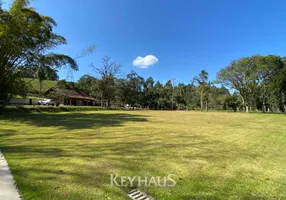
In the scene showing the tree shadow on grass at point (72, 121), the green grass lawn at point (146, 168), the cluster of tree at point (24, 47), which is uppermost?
the cluster of tree at point (24, 47)

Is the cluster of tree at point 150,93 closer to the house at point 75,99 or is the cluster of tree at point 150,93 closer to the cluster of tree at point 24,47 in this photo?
the house at point 75,99

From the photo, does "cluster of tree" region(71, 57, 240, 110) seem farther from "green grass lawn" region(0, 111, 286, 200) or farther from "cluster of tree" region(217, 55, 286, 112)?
"green grass lawn" region(0, 111, 286, 200)

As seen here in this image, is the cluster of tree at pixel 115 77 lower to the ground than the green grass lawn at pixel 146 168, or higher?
higher

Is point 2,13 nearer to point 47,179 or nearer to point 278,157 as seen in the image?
point 47,179

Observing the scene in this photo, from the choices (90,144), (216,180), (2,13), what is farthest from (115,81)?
(216,180)

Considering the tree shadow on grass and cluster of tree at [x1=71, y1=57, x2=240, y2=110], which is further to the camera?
cluster of tree at [x1=71, y1=57, x2=240, y2=110]

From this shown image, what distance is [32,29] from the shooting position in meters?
12.4

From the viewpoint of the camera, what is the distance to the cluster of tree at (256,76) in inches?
1258

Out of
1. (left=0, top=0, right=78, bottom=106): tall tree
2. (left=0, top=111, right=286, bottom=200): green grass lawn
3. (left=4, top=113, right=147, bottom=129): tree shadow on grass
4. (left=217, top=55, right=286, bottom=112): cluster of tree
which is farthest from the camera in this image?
(left=217, top=55, right=286, bottom=112): cluster of tree

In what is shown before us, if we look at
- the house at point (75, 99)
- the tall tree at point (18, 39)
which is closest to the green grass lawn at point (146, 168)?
the tall tree at point (18, 39)

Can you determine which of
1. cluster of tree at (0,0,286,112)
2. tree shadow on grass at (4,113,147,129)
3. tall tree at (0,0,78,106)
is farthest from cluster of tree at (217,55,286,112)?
tall tree at (0,0,78,106)

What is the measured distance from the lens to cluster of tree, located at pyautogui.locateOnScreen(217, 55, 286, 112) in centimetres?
3195

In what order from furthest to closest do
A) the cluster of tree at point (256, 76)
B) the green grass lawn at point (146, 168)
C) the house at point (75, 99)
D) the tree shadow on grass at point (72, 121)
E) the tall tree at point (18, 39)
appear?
the house at point (75, 99) → the cluster of tree at point (256, 76) → the tall tree at point (18, 39) → the tree shadow on grass at point (72, 121) → the green grass lawn at point (146, 168)

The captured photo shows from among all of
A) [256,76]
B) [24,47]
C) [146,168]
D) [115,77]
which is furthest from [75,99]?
[146,168]
